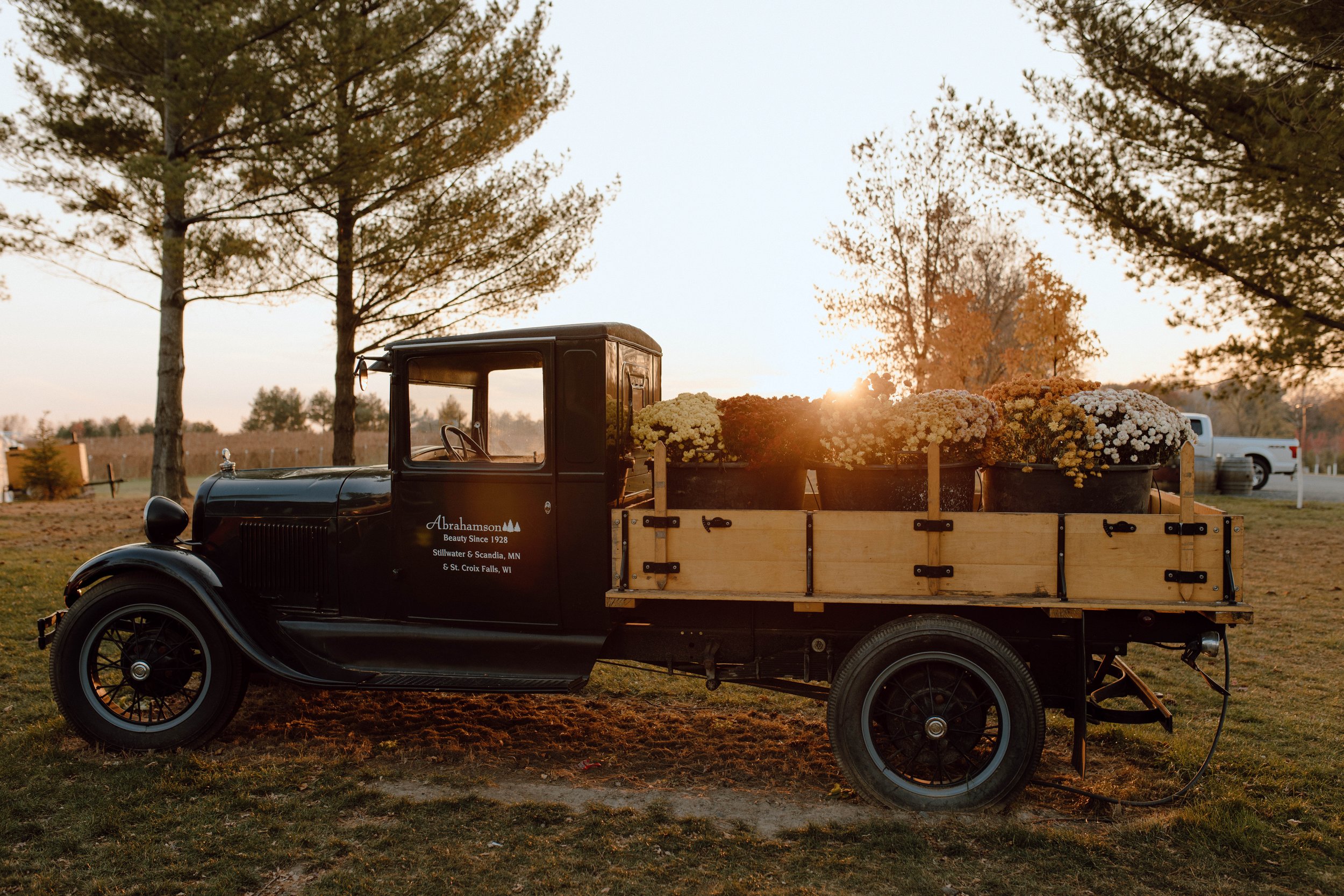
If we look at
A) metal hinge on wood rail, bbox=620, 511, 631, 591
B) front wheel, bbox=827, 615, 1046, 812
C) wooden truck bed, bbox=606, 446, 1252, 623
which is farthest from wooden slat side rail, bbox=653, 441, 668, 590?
front wheel, bbox=827, 615, 1046, 812

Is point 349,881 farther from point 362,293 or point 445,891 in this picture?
point 362,293

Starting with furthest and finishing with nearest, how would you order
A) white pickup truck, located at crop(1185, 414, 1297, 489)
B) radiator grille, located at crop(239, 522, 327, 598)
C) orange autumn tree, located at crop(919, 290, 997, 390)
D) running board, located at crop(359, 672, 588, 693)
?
white pickup truck, located at crop(1185, 414, 1297, 489) < orange autumn tree, located at crop(919, 290, 997, 390) < radiator grille, located at crop(239, 522, 327, 598) < running board, located at crop(359, 672, 588, 693)

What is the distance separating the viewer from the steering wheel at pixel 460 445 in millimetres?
4770

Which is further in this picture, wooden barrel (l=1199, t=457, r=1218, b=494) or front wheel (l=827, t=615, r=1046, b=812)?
wooden barrel (l=1199, t=457, r=1218, b=494)

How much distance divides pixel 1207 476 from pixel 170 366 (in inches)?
852

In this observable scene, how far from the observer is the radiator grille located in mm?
4961

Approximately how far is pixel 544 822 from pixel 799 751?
5.22ft

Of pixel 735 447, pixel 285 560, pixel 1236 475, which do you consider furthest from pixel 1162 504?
pixel 1236 475

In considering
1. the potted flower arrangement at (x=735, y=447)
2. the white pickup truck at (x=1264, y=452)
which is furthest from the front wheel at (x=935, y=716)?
the white pickup truck at (x=1264, y=452)

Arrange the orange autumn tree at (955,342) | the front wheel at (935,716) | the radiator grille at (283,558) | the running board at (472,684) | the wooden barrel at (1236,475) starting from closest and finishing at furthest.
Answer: the front wheel at (935,716), the running board at (472,684), the radiator grille at (283,558), the orange autumn tree at (955,342), the wooden barrel at (1236,475)

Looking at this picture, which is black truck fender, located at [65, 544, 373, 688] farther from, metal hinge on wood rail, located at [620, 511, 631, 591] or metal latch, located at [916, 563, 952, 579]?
metal latch, located at [916, 563, 952, 579]

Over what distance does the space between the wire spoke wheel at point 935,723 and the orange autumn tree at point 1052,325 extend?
1097cm

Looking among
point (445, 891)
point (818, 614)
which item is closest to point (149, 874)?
point (445, 891)

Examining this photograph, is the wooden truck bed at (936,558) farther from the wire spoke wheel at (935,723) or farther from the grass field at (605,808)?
the grass field at (605,808)
